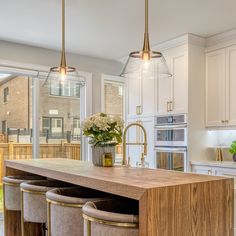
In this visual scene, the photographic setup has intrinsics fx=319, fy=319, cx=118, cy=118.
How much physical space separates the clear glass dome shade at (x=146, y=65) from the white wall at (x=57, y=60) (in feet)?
8.04

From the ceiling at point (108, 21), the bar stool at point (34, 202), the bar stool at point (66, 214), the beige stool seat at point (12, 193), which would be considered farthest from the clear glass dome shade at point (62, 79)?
the bar stool at point (66, 214)

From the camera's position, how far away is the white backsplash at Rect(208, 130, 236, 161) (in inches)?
174

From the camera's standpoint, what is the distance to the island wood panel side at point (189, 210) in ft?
4.51

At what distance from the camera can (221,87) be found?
4215 mm

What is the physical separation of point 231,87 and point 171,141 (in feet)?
3.51

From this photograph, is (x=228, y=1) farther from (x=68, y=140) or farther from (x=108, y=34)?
(x=68, y=140)

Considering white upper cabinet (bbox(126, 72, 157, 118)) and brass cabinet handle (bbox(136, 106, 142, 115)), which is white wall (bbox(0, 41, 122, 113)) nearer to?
white upper cabinet (bbox(126, 72, 157, 118))

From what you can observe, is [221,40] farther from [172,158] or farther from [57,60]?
[57,60]

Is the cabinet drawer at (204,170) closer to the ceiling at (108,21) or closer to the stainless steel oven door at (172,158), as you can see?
the stainless steel oven door at (172,158)

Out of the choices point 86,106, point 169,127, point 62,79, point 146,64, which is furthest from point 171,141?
point 146,64

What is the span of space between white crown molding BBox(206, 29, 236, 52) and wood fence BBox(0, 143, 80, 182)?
2.61 meters

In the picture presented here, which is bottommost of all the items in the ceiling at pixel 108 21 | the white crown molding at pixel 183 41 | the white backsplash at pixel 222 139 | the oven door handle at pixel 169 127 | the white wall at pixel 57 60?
the white backsplash at pixel 222 139

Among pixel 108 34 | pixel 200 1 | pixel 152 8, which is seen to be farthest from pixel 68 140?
pixel 200 1

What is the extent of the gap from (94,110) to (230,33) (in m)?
2.47
